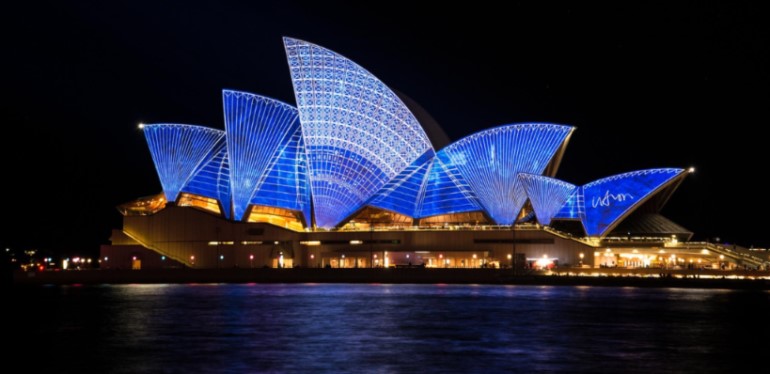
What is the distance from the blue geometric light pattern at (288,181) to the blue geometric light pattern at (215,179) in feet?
15.9

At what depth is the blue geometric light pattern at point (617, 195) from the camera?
88875 millimetres

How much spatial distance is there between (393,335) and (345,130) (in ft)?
187

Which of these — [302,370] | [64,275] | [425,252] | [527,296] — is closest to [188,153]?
[64,275]

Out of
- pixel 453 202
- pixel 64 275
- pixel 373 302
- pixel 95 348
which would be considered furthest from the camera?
pixel 453 202

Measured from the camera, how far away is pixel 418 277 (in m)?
81.4

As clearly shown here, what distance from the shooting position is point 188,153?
94.0m

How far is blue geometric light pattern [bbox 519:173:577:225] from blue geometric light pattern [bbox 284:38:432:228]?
1123cm

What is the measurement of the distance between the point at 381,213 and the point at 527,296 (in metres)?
40.7

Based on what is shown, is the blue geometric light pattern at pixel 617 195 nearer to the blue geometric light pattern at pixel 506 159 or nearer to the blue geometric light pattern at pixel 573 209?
the blue geometric light pattern at pixel 573 209

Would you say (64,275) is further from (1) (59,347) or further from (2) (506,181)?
(1) (59,347)

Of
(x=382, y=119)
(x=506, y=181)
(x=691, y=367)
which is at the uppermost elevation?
(x=382, y=119)

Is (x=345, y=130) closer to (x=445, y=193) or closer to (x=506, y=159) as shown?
(x=445, y=193)

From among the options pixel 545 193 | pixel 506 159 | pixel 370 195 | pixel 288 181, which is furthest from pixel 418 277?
pixel 288 181

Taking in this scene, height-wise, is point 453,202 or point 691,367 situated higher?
point 453,202
